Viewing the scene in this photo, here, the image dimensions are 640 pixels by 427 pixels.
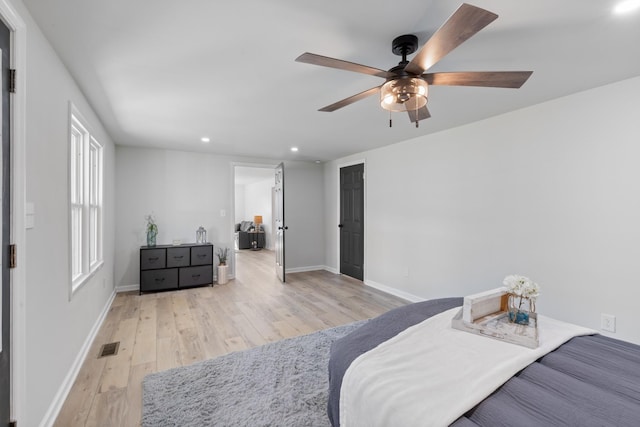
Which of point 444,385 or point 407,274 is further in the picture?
point 407,274

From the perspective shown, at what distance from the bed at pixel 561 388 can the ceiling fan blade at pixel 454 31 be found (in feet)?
4.40

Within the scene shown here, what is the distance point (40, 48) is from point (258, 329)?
2743mm

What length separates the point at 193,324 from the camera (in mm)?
3195

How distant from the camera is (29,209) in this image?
147 centimetres

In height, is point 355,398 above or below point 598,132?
below

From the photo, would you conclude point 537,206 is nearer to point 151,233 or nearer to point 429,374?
point 429,374

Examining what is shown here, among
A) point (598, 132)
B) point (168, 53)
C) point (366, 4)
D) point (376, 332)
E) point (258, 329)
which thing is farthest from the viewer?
point (258, 329)

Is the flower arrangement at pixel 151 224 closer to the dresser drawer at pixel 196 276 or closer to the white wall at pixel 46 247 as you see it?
the dresser drawer at pixel 196 276

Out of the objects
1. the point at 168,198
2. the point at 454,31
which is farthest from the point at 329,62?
the point at 168,198

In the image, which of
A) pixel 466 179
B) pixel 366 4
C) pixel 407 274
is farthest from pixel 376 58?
pixel 407 274

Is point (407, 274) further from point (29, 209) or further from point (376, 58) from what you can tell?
point (29, 209)

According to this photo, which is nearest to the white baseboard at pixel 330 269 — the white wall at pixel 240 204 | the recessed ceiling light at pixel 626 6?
the recessed ceiling light at pixel 626 6

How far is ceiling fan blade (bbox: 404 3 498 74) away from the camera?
1069 mm

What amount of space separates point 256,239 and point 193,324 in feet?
19.3
